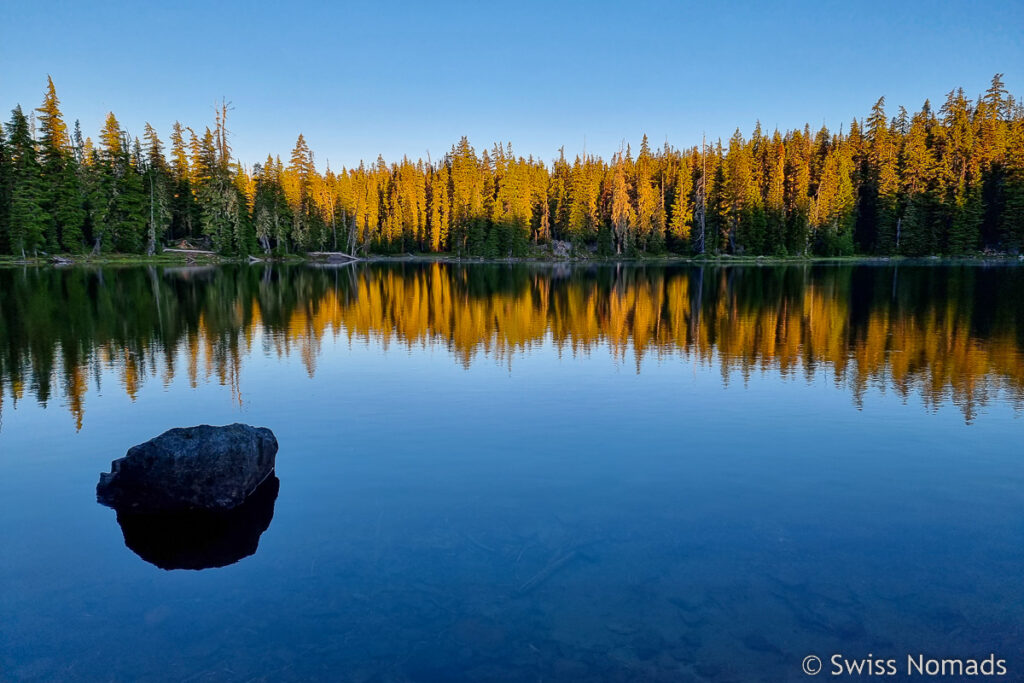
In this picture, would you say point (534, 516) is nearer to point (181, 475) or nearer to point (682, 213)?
point (181, 475)

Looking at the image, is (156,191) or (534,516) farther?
(156,191)

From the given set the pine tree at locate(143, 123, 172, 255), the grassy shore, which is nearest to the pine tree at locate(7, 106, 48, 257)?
the grassy shore

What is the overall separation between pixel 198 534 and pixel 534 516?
16.4 ft

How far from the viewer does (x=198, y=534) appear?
31.1 ft

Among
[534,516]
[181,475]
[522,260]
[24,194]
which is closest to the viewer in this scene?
[534,516]

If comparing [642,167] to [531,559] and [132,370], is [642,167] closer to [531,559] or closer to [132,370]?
[132,370]

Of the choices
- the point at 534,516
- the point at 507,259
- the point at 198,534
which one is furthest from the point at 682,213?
the point at 198,534

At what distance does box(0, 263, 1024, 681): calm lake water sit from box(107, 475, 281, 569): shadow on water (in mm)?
73

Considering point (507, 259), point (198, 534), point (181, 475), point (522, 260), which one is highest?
point (507, 259)

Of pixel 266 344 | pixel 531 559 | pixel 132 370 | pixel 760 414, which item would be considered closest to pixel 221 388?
pixel 132 370

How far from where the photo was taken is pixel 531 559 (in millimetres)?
8477

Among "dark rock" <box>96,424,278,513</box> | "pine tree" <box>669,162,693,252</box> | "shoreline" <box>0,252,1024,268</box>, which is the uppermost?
"pine tree" <box>669,162,693,252</box>

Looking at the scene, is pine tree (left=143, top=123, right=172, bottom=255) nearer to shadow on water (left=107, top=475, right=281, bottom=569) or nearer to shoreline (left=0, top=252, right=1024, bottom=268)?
shoreline (left=0, top=252, right=1024, bottom=268)

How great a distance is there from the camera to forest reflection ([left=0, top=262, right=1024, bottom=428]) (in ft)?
65.9
